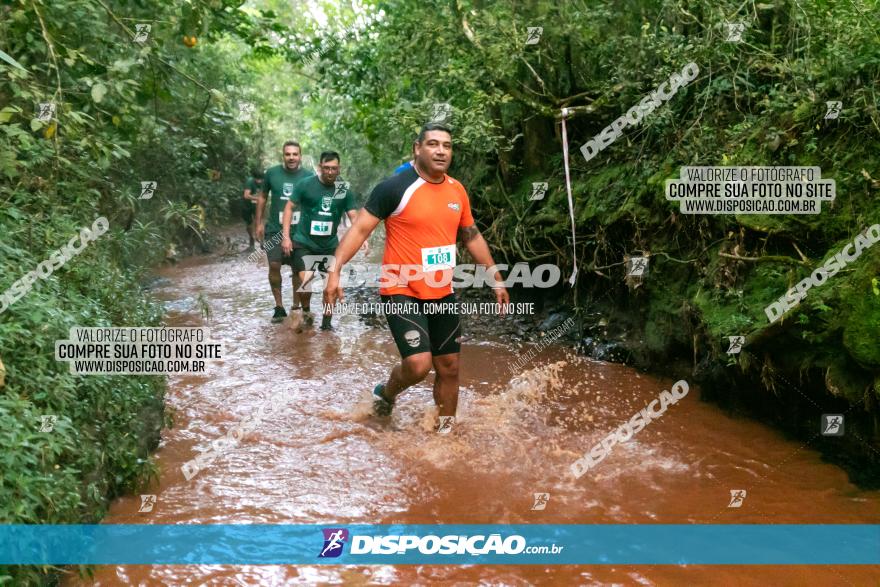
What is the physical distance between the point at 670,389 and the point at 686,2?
4.08 m

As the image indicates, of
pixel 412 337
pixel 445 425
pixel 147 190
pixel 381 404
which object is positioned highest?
pixel 147 190

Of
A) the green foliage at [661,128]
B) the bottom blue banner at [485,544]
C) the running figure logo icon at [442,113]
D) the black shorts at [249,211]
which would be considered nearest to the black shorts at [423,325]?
the bottom blue banner at [485,544]

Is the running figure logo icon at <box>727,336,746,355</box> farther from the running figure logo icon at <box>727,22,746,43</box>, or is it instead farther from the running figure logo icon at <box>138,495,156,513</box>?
the running figure logo icon at <box>138,495,156,513</box>

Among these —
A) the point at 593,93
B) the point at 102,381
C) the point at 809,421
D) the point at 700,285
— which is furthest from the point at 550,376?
the point at 102,381

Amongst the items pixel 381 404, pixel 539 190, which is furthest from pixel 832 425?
pixel 539 190

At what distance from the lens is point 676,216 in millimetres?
6914

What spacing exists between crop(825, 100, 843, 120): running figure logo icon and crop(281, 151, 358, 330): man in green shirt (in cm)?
501

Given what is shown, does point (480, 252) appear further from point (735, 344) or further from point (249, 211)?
point (249, 211)

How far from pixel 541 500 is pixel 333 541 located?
1.33m

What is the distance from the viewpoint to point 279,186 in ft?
30.3

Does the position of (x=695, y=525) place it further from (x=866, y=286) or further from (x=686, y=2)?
(x=686, y=2)

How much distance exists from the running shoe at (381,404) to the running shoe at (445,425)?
1.58ft

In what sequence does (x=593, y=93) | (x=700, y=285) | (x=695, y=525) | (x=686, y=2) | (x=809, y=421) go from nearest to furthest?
(x=695, y=525) → (x=809, y=421) → (x=700, y=285) → (x=686, y=2) → (x=593, y=93)

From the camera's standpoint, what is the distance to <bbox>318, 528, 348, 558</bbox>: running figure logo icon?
402 cm
